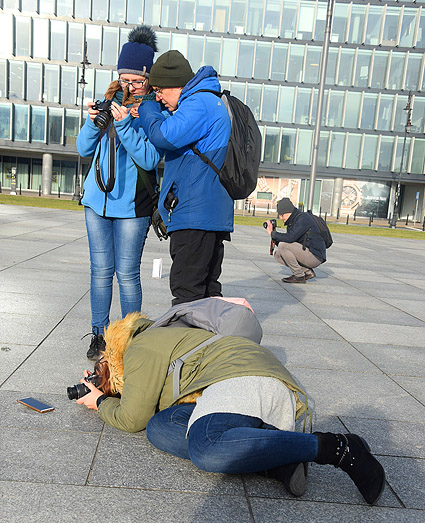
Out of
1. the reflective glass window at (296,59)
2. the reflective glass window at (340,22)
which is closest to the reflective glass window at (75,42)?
the reflective glass window at (296,59)

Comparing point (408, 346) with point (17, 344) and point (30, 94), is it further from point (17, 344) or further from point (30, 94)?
point (30, 94)

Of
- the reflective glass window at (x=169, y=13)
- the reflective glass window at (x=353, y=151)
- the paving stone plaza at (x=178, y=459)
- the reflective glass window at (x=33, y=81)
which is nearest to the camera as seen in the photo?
the paving stone plaza at (x=178, y=459)

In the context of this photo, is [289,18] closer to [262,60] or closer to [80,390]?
[262,60]

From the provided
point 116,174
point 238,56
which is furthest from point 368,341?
point 238,56

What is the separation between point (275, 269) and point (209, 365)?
25.4ft

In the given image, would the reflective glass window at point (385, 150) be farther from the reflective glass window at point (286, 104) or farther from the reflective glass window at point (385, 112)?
the reflective glass window at point (286, 104)

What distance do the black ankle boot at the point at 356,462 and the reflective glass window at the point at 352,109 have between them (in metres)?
47.2

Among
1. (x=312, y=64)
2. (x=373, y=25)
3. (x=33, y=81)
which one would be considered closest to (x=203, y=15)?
(x=312, y=64)

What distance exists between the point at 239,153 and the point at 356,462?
1.97 m

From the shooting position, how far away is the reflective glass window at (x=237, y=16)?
4531 centimetres

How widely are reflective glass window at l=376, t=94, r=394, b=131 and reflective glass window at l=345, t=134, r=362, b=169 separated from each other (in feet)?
6.70

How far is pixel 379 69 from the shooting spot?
4603cm

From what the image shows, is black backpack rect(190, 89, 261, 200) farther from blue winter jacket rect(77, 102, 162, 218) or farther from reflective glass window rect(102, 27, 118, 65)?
reflective glass window rect(102, 27, 118, 65)

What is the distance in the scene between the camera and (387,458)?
2.69 m
